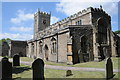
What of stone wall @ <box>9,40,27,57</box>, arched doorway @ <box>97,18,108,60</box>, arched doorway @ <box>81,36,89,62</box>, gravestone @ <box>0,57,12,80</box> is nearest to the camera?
gravestone @ <box>0,57,12,80</box>

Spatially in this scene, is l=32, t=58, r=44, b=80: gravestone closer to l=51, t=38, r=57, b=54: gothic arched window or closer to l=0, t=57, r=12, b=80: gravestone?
l=0, t=57, r=12, b=80: gravestone

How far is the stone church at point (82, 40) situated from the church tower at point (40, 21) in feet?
65.3

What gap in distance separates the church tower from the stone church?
19.9 m

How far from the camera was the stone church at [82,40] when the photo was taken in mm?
18359

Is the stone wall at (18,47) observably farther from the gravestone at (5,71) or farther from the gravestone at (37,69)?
the gravestone at (37,69)

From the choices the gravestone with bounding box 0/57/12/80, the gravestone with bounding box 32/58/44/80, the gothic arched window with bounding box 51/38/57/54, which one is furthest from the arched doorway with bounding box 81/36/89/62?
the gravestone with bounding box 0/57/12/80

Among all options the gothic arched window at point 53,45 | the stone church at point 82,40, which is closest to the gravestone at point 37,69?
the stone church at point 82,40

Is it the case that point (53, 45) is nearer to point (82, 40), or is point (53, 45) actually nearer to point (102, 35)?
point (82, 40)

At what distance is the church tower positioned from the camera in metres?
46.4

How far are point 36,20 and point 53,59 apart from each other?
2977 cm

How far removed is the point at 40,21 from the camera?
46781mm

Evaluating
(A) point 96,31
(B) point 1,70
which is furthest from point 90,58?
(B) point 1,70

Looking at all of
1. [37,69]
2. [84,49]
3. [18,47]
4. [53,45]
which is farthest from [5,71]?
[18,47]

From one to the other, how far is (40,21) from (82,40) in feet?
101
